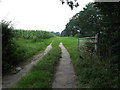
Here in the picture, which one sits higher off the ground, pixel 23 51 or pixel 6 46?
pixel 6 46

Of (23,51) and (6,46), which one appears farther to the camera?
(23,51)

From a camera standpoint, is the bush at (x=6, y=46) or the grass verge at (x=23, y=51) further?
the grass verge at (x=23, y=51)

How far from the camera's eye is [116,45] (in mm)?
3850

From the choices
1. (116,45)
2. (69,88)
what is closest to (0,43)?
(69,88)

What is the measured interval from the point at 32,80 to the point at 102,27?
280 cm

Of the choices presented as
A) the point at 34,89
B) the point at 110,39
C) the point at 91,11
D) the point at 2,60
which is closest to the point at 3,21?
the point at 2,60

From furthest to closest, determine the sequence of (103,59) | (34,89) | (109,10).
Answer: (103,59) → (109,10) → (34,89)

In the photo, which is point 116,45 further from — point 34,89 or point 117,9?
point 34,89

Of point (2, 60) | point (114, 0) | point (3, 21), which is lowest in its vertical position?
point (2, 60)

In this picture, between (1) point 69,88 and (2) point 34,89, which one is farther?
(1) point 69,88

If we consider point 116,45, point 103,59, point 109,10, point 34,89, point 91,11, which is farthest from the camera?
point 91,11

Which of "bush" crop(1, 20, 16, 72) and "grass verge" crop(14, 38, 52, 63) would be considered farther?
"grass verge" crop(14, 38, 52, 63)

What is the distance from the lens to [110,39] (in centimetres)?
399

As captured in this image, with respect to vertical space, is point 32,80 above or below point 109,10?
below
